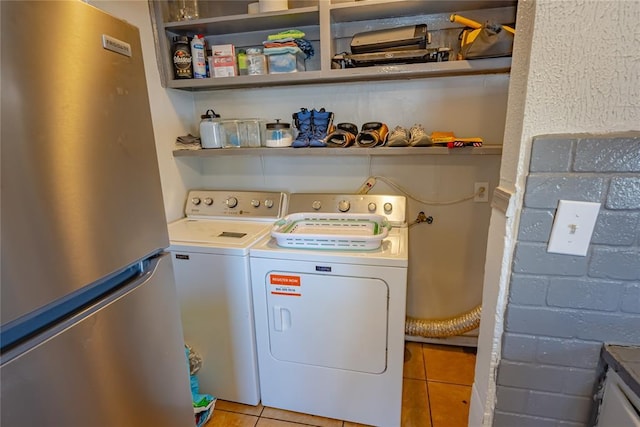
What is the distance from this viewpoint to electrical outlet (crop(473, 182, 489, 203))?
183 cm

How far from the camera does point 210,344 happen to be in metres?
1.63

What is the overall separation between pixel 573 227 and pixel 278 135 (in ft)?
4.78

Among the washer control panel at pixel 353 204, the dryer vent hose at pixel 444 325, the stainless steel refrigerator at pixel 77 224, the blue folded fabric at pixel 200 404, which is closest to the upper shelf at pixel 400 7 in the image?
the washer control panel at pixel 353 204

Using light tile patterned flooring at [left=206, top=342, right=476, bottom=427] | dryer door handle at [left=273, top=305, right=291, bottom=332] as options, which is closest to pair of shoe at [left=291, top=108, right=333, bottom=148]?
dryer door handle at [left=273, top=305, right=291, bottom=332]

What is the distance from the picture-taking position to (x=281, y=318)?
1518 mm

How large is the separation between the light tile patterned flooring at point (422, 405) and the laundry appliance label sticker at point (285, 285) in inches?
26.8

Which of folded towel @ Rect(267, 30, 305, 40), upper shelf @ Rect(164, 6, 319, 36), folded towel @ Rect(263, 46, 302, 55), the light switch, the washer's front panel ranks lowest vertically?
the washer's front panel

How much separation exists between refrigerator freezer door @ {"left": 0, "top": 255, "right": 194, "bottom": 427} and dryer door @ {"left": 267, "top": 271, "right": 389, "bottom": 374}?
0.53 metres

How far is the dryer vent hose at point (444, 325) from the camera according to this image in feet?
6.27

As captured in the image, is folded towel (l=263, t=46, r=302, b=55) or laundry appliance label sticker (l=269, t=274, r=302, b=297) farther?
folded towel (l=263, t=46, r=302, b=55)

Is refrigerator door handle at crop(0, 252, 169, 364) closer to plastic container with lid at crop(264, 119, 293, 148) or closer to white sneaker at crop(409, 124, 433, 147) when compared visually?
plastic container with lid at crop(264, 119, 293, 148)

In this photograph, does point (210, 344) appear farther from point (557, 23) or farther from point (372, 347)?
point (557, 23)

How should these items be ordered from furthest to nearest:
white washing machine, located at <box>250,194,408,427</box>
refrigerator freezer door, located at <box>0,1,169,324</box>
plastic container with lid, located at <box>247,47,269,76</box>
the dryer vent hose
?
1. the dryer vent hose
2. plastic container with lid, located at <box>247,47,269,76</box>
3. white washing machine, located at <box>250,194,408,427</box>
4. refrigerator freezer door, located at <box>0,1,169,324</box>

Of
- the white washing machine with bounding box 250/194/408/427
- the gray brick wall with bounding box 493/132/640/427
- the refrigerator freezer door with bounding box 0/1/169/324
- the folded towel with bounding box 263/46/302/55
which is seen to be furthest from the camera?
the folded towel with bounding box 263/46/302/55
